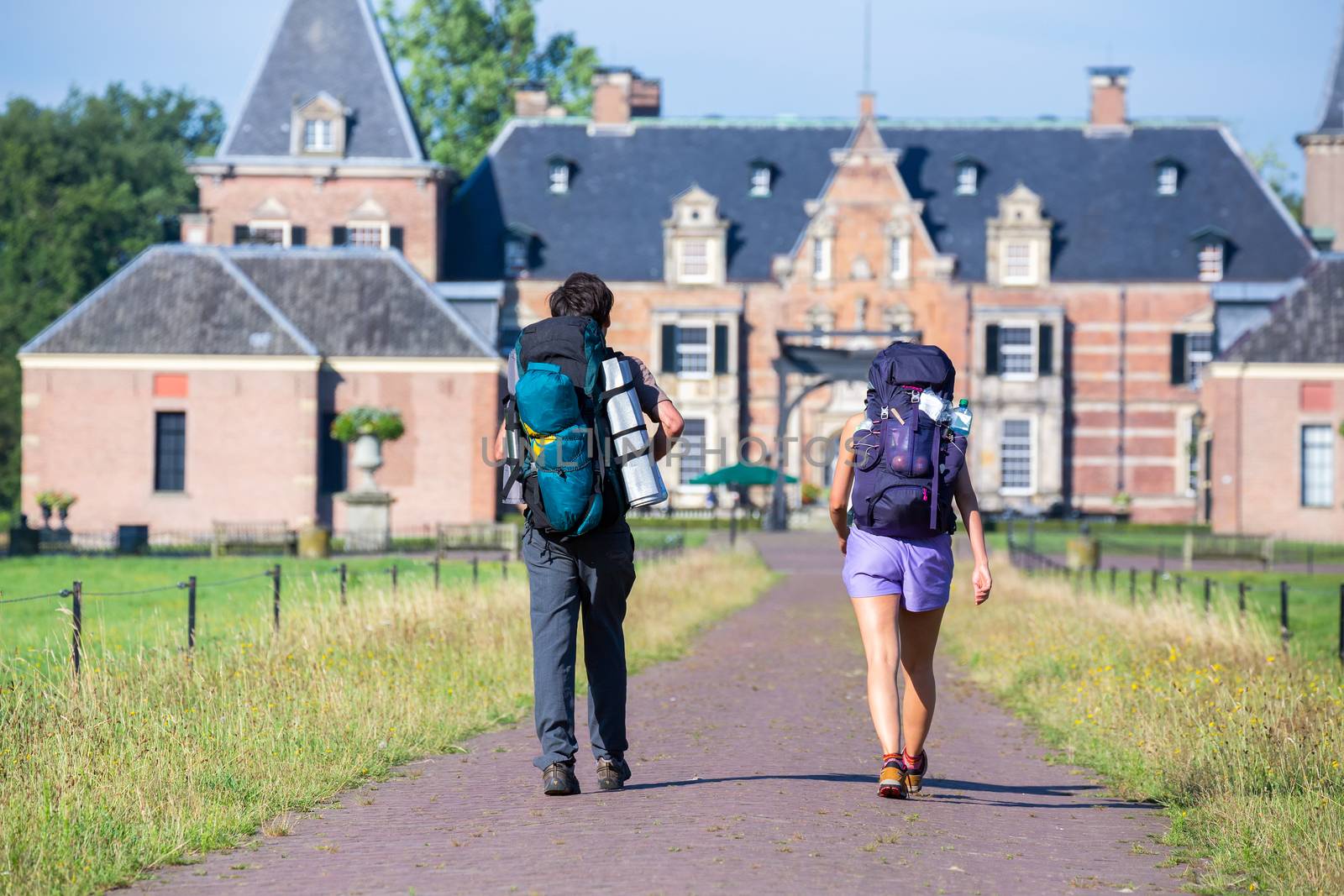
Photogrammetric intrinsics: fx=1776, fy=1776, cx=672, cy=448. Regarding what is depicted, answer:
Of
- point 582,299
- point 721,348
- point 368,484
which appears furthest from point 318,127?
point 582,299

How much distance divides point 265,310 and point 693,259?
1364 cm

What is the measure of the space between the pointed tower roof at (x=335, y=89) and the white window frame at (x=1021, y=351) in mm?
17164

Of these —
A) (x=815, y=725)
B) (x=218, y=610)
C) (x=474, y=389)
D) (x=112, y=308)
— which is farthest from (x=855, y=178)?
(x=815, y=725)

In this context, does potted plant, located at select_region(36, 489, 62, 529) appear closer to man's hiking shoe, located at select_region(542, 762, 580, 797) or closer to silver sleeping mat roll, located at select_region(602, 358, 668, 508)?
man's hiking shoe, located at select_region(542, 762, 580, 797)

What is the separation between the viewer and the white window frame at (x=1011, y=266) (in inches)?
1981

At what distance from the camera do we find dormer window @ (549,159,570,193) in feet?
173

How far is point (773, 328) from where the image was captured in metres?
51.1

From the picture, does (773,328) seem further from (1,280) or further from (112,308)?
(1,280)

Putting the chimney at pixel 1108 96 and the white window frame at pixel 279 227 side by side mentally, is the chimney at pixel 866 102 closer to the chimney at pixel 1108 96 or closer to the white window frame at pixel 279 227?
the chimney at pixel 1108 96

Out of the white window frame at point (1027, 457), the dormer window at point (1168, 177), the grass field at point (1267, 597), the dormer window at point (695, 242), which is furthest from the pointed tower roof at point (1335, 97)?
the grass field at point (1267, 597)

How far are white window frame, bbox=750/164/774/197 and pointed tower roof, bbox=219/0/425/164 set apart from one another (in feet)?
32.4

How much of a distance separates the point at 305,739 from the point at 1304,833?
14.8 feet

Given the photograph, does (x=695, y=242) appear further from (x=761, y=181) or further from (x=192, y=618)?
(x=192, y=618)

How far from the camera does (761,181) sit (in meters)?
52.7
